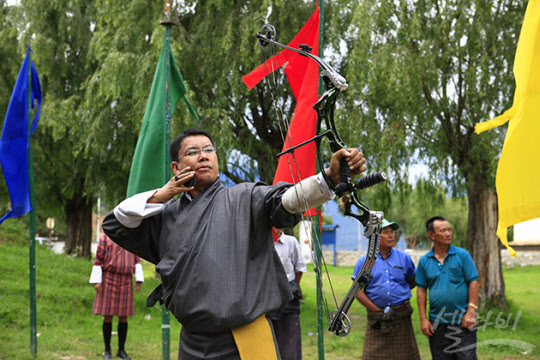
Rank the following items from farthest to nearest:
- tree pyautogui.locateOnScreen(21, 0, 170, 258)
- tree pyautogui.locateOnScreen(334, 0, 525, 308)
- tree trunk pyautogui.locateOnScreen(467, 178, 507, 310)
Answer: tree pyautogui.locateOnScreen(21, 0, 170, 258)
tree trunk pyautogui.locateOnScreen(467, 178, 507, 310)
tree pyautogui.locateOnScreen(334, 0, 525, 308)

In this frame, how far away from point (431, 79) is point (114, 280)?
572 centimetres

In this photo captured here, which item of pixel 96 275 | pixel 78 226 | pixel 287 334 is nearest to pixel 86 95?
pixel 96 275

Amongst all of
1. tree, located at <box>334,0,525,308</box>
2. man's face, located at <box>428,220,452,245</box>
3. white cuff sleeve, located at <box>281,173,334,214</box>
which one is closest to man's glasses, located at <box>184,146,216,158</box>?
white cuff sleeve, located at <box>281,173,334,214</box>

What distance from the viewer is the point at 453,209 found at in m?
32.8

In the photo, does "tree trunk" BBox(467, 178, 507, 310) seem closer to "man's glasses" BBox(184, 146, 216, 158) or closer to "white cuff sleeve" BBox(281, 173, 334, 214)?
"man's glasses" BBox(184, 146, 216, 158)

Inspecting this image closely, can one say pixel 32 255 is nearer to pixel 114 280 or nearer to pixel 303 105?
pixel 114 280

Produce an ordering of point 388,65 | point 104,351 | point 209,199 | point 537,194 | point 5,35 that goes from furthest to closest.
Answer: point 5,35 → point 388,65 → point 104,351 → point 537,194 → point 209,199

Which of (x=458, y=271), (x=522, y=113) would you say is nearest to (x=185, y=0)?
(x=458, y=271)

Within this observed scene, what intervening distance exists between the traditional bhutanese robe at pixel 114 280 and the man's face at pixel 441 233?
3707 mm

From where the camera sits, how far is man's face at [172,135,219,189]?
109 inches

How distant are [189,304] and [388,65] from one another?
705cm

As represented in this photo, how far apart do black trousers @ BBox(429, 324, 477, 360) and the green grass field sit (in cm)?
330

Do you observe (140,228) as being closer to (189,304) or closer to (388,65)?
(189,304)

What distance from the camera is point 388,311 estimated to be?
16.7ft
